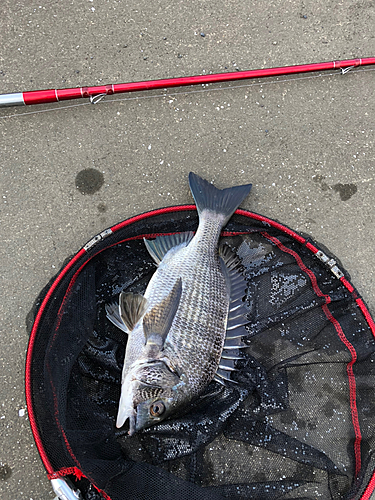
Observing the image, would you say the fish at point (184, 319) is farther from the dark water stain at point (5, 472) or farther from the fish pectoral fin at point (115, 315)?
the dark water stain at point (5, 472)

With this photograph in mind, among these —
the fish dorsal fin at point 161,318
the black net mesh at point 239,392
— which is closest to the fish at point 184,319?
the fish dorsal fin at point 161,318

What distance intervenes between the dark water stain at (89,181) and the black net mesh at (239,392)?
1.86ft

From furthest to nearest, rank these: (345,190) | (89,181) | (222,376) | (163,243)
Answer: (345,190), (89,181), (163,243), (222,376)

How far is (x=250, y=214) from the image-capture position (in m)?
2.87

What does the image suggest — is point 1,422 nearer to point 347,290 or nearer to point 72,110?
point 72,110

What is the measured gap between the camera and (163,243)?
9.15 feet

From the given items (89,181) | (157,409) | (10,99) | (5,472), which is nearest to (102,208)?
(89,181)

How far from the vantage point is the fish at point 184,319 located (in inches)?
90.0

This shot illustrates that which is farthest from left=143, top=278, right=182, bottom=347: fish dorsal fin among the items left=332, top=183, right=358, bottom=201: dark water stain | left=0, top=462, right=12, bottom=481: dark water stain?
left=332, top=183, right=358, bottom=201: dark water stain

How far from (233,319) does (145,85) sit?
196cm

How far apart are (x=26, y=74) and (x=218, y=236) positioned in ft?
6.94

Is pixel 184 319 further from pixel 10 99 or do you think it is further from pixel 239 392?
pixel 10 99

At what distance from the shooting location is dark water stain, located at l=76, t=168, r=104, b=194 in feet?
9.90

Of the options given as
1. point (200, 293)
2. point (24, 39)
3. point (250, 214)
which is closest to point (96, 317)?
point (200, 293)
